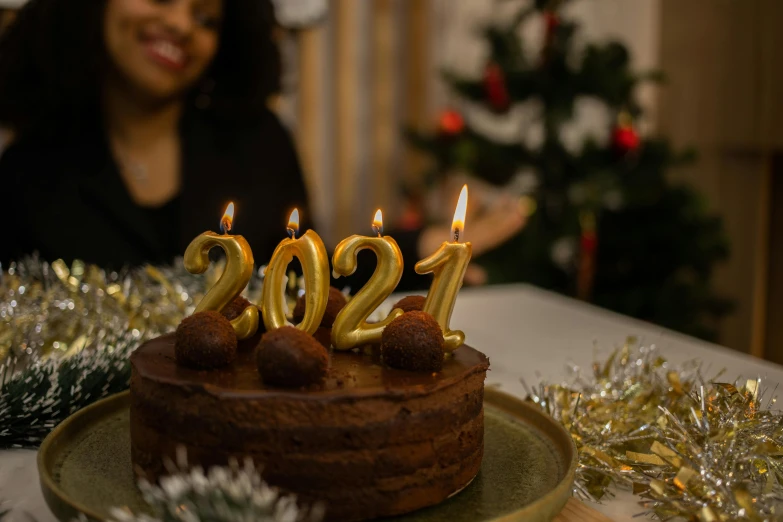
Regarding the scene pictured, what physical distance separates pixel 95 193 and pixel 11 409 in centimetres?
120

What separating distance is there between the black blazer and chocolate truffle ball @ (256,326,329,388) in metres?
1.12

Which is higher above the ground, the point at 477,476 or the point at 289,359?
the point at 289,359

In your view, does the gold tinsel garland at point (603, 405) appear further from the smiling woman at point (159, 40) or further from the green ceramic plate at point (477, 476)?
the smiling woman at point (159, 40)

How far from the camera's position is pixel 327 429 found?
621mm

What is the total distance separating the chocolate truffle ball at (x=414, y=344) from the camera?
0.69 m

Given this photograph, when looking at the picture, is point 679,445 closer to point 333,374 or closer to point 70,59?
point 333,374

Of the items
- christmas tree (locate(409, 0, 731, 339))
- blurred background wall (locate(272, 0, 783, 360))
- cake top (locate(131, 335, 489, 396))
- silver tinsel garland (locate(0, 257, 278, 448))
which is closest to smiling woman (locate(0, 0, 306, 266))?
silver tinsel garland (locate(0, 257, 278, 448))

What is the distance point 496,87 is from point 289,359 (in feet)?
7.00

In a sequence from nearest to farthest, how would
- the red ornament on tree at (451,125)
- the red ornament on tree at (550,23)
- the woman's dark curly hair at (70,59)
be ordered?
1. the woman's dark curly hair at (70,59)
2. the red ornament on tree at (550,23)
3. the red ornament on tree at (451,125)

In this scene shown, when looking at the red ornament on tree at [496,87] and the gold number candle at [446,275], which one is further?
the red ornament on tree at [496,87]

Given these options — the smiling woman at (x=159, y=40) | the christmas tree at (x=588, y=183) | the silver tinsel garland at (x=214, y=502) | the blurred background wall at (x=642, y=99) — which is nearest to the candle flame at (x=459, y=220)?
the silver tinsel garland at (x=214, y=502)

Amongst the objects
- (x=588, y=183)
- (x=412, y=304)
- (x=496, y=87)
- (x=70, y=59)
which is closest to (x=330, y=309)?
(x=412, y=304)

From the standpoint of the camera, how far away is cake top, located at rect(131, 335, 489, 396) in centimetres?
63

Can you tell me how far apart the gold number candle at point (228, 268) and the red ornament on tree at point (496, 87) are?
1.96 metres
